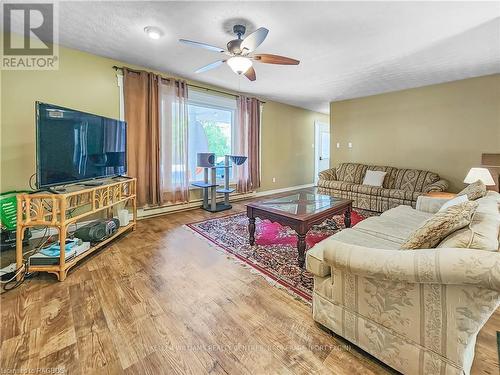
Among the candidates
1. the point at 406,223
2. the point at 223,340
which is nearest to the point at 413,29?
the point at 406,223

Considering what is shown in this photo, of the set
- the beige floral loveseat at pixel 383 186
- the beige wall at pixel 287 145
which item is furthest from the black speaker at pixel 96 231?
the beige floral loveseat at pixel 383 186

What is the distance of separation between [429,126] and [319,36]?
333 cm

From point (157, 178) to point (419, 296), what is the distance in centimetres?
378

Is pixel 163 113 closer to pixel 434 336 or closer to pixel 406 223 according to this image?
pixel 406 223

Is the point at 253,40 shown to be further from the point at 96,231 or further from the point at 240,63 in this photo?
the point at 96,231

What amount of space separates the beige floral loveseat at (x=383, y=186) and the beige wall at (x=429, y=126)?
0.33 m

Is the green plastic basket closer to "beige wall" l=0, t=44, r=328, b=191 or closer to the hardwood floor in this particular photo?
"beige wall" l=0, t=44, r=328, b=191

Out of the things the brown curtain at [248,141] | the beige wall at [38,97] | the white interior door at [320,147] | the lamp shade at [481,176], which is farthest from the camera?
the white interior door at [320,147]

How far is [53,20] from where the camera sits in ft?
7.97

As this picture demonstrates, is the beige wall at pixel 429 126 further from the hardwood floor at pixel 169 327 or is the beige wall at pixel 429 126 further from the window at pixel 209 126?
the hardwood floor at pixel 169 327

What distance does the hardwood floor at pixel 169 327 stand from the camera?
1.24 m

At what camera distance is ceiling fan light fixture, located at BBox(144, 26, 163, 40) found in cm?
252

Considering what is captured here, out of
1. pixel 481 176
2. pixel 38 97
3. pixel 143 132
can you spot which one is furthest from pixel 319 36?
pixel 38 97

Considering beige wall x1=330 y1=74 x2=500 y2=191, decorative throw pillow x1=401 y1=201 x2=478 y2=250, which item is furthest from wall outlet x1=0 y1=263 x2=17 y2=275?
beige wall x1=330 y1=74 x2=500 y2=191
